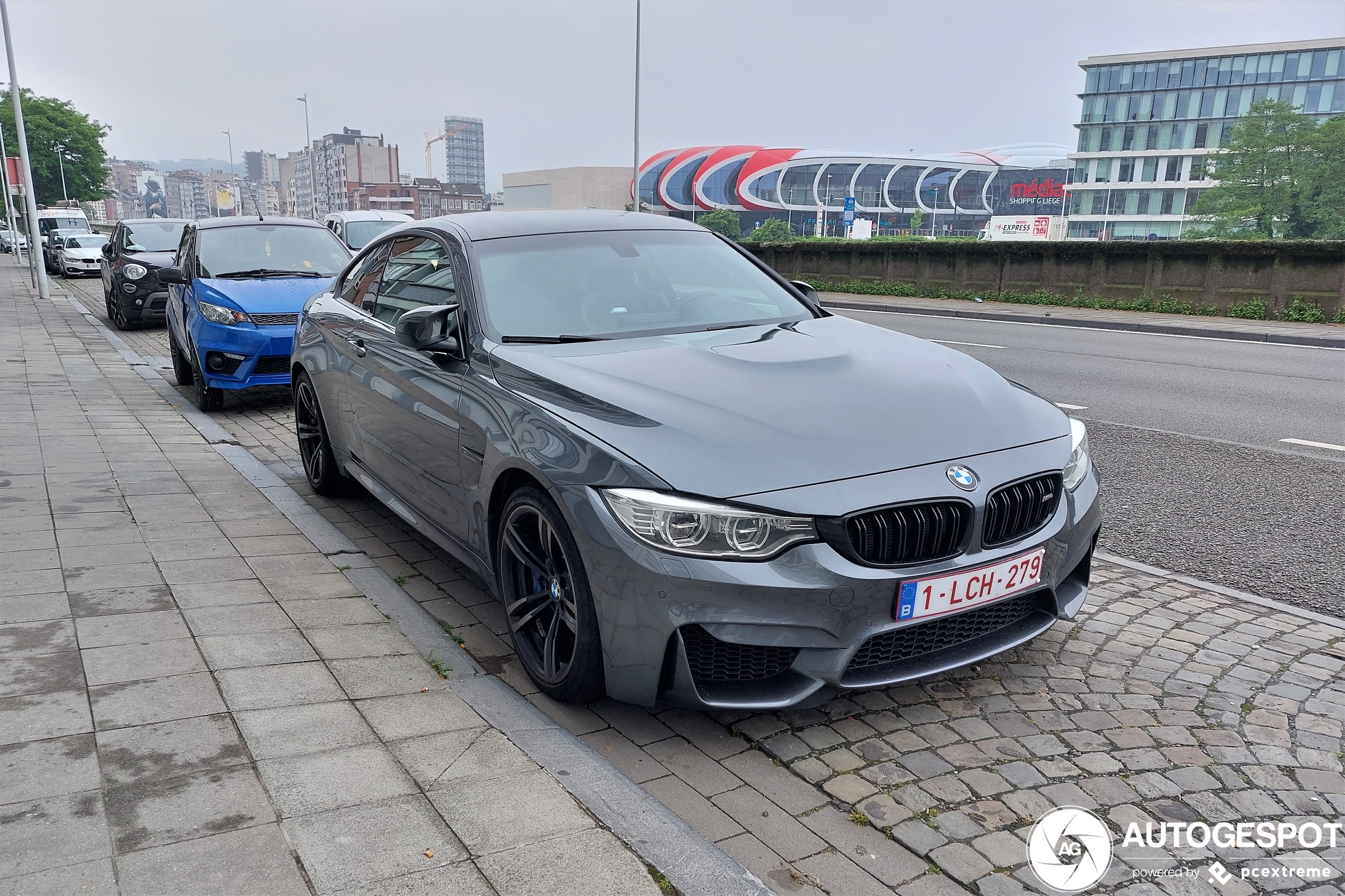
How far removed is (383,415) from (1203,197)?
7914 cm

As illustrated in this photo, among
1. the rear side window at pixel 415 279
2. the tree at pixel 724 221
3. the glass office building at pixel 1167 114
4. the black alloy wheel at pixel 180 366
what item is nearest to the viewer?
the rear side window at pixel 415 279

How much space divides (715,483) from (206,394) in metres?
7.39

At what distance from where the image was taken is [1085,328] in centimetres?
1691

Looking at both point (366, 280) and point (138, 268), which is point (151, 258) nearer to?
point (138, 268)

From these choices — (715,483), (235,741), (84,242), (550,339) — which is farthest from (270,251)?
(84,242)

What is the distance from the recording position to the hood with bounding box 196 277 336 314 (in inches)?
348

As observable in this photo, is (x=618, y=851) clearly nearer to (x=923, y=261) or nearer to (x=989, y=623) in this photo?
(x=989, y=623)

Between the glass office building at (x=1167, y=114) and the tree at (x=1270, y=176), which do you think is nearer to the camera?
the tree at (x=1270, y=176)

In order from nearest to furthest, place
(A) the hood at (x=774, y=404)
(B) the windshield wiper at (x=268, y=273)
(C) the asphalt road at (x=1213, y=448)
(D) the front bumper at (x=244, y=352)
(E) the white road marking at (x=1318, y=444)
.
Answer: (A) the hood at (x=774, y=404), (C) the asphalt road at (x=1213, y=448), (E) the white road marking at (x=1318, y=444), (D) the front bumper at (x=244, y=352), (B) the windshield wiper at (x=268, y=273)

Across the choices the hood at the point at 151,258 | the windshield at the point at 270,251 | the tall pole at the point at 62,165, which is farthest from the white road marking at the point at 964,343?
the tall pole at the point at 62,165

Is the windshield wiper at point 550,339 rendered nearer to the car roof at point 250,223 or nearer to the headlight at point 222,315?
the headlight at point 222,315

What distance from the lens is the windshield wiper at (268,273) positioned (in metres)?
9.56

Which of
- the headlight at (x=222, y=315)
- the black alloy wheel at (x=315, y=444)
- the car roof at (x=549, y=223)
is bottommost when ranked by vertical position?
the black alloy wheel at (x=315, y=444)

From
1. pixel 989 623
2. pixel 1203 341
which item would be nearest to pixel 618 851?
pixel 989 623
